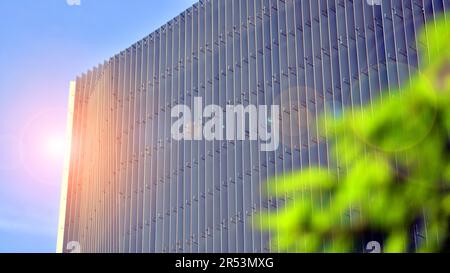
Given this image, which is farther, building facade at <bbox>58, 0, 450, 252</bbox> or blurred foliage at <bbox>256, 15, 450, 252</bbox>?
building facade at <bbox>58, 0, 450, 252</bbox>

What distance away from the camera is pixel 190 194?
5325 centimetres

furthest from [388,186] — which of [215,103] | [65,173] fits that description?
[65,173]

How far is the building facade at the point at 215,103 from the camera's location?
137ft

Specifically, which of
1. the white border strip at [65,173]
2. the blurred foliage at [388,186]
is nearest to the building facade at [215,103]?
the white border strip at [65,173]

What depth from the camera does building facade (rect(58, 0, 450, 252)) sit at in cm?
4166

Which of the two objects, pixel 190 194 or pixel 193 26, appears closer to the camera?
pixel 190 194

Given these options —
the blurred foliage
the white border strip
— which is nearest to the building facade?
the white border strip

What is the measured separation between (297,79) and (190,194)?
1256 cm

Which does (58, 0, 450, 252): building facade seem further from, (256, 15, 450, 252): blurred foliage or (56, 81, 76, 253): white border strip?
(256, 15, 450, 252): blurred foliage

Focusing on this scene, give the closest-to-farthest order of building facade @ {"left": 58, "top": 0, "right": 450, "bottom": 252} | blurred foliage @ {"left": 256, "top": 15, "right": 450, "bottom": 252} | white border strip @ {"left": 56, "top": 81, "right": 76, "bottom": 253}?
blurred foliage @ {"left": 256, "top": 15, "right": 450, "bottom": 252}, building facade @ {"left": 58, "top": 0, "right": 450, "bottom": 252}, white border strip @ {"left": 56, "top": 81, "right": 76, "bottom": 253}

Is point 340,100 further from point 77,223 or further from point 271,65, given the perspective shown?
point 77,223
